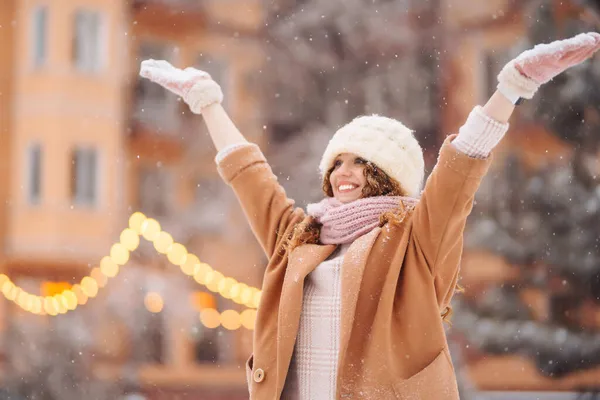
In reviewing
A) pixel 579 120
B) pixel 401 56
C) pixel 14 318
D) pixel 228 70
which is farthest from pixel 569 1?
pixel 14 318

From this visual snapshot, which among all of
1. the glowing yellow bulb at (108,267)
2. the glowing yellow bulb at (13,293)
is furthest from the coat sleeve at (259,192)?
the glowing yellow bulb at (13,293)

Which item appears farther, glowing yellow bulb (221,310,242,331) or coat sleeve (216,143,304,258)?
glowing yellow bulb (221,310,242,331)

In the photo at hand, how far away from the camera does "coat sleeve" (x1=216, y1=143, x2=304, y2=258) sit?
207cm

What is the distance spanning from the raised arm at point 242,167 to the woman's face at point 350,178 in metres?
0.15

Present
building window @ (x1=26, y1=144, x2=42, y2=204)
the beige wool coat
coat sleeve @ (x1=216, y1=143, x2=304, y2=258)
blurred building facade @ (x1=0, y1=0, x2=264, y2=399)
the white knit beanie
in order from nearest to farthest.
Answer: the beige wool coat < the white knit beanie < coat sleeve @ (x1=216, y1=143, x2=304, y2=258) < blurred building facade @ (x1=0, y1=0, x2=264, y2=399) < building window @ (x1=26, y1=144, x2=42, y2=204)

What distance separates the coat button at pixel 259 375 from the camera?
6.21 feet

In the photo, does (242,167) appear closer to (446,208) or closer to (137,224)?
(446,208)

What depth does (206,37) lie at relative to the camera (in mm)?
9375

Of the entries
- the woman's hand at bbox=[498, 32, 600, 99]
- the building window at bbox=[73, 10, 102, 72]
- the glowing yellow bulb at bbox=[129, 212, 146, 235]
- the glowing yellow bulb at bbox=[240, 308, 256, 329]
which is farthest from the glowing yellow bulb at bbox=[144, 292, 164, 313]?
the woman's hand at bbox=[498, 32, 600, 99]

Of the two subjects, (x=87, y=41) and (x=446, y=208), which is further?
(x=87, y=41)

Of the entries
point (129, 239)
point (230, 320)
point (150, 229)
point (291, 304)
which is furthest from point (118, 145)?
point (291, 304)

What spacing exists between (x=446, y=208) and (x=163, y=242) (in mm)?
5914

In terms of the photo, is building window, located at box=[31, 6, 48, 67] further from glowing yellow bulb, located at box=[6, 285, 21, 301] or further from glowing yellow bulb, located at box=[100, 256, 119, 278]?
glowing yellow bulb, located at box=[6, 285, 21, 301]

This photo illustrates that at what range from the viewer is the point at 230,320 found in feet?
28.1
